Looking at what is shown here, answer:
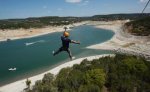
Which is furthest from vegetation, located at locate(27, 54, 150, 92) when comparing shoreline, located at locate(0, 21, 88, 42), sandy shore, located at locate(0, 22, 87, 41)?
sandy shore, located at locate(0, 22, 87, 41)

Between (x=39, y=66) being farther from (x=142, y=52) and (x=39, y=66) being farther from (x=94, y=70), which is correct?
(x=142, y=52)

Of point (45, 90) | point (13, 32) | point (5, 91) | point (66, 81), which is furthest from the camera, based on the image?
point (13, 32)

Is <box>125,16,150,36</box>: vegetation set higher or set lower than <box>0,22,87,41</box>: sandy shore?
higher

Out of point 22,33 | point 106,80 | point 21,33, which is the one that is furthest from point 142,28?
point 21,33

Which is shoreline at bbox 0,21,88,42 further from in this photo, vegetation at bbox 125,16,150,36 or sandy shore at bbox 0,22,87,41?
vegetation at bbox 125,16,150,36

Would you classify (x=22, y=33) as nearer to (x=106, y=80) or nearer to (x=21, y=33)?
(x=21, y=33)

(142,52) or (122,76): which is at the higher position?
(122,76)

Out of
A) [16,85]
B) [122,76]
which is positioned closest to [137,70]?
[122,76]

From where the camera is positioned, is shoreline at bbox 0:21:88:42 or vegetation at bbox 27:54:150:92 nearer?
vegetation at bbox 27:54:150:92
